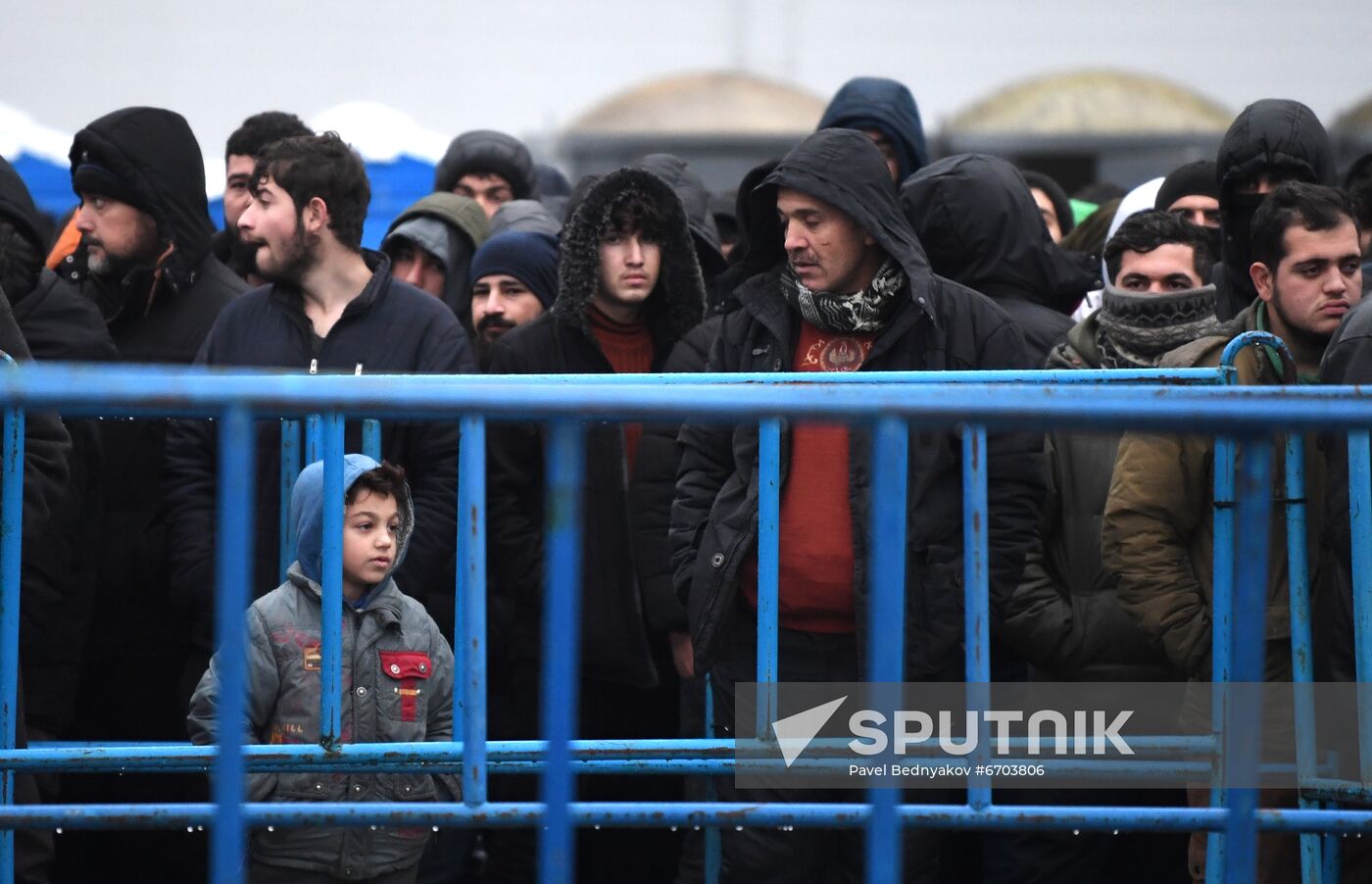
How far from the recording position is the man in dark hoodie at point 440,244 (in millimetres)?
6400

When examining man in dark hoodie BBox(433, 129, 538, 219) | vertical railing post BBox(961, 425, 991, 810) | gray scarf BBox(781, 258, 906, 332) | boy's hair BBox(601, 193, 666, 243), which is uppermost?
man in dark hoodie BBox(433, 129, 538, 219)

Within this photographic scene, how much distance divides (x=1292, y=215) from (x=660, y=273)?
6.06 feet

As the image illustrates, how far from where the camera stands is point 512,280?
5918mm

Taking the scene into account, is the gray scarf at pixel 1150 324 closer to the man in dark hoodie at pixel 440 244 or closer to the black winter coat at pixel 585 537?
the black winter coat at pixel 585 537

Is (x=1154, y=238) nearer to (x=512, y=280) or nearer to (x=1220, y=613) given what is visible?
(x=1220, y=613)

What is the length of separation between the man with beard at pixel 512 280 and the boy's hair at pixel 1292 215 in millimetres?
2236

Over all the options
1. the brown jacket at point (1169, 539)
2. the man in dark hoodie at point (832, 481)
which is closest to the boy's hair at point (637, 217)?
the man in dark hoodie at point (832, 481)

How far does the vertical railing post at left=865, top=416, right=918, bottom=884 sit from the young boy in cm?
163

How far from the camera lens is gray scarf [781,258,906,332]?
4.36 metres

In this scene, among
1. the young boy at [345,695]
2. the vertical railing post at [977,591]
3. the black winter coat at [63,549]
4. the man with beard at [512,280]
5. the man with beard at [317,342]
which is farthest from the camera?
the man with beard at [512,280]

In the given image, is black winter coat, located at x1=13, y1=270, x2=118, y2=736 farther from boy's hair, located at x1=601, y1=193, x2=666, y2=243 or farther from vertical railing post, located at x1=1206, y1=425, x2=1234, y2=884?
vertical railing post, located at x1=1206, y1=425, x2=1234, y2=884

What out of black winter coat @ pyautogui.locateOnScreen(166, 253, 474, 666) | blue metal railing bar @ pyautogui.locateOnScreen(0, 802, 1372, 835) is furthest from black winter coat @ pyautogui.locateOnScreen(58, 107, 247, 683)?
blue metal railing bar @ pyautogui.locateOnScreen(0, 802, 1372, 835)

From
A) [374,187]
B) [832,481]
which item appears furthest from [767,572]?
[374,187]

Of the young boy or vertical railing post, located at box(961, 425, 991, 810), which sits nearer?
vertical railing post, located at box(961, 425, 991, 810)
